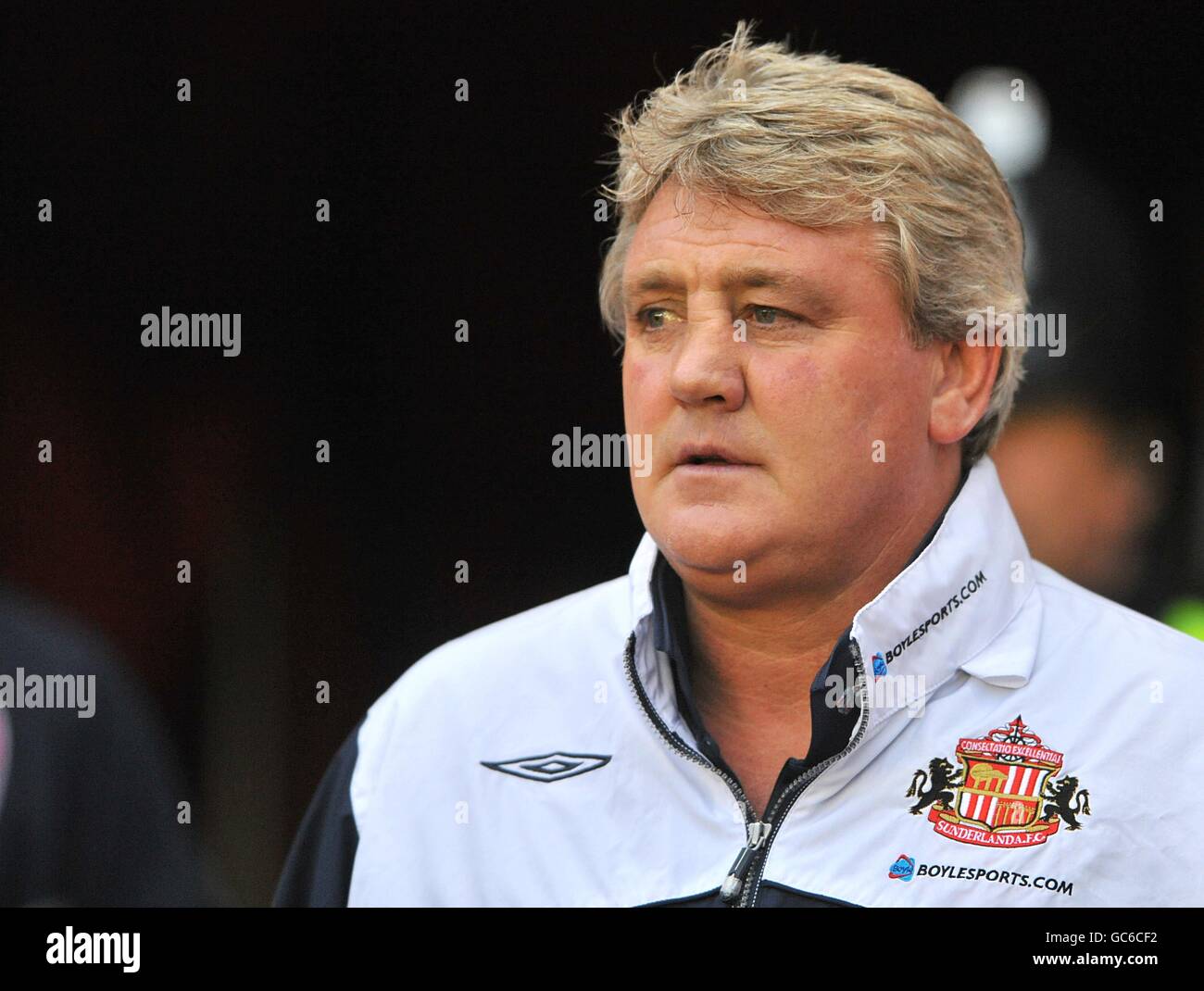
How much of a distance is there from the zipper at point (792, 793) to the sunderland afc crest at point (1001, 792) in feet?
0.36

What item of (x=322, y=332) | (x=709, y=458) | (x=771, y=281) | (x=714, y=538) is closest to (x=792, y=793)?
(x=714, y=538)

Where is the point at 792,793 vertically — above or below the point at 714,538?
below

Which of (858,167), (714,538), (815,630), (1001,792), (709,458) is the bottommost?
(1001,792)

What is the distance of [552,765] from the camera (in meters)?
2.26

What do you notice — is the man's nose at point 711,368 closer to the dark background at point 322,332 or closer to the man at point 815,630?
the man at point 815,630

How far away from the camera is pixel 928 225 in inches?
84.0

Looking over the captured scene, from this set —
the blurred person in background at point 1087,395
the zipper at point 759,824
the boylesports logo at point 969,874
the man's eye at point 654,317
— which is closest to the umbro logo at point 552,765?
the zipper at point 759,824

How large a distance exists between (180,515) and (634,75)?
1205 millimetres

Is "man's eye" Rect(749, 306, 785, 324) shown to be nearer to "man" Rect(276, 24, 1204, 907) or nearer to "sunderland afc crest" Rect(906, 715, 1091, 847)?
"man" Rect(276, 24, 1204, 907)

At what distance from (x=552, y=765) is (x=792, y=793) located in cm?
39

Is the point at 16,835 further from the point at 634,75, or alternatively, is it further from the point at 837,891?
the point at 634,75

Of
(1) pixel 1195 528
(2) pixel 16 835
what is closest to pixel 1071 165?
(1) pixel 1195 528

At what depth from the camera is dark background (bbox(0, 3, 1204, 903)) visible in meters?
2.78

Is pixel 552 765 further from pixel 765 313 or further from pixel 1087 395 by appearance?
pixel 1087 395
